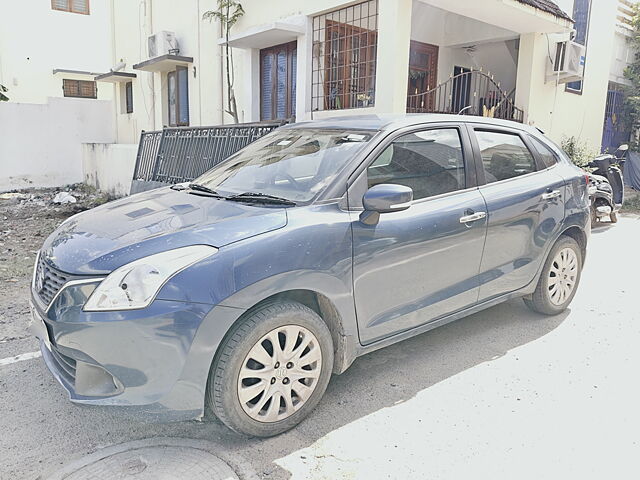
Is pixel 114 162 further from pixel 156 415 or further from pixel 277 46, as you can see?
pixel 156 415

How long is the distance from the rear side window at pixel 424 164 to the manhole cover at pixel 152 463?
1779 millimetres

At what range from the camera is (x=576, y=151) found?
11164 mm

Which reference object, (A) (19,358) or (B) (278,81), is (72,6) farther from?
(A) (19,358)

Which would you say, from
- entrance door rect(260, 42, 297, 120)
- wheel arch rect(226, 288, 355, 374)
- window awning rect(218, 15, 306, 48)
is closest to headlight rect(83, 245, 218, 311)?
wheel arch rect(226, 288, 355, 374)

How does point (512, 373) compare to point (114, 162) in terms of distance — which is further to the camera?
point (114, 162)

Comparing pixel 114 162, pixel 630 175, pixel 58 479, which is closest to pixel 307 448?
pixel 58 479

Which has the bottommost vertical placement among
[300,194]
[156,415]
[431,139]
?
[156,415]

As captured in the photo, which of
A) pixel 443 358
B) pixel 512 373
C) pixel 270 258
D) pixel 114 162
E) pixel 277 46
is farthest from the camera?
pixel 114 162

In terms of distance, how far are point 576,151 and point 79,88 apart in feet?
61.0

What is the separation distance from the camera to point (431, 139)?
357 cm

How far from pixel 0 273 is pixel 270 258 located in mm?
4705

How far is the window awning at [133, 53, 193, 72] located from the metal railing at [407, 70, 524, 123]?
549 centimetres

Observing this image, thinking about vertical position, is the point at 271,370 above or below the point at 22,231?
above

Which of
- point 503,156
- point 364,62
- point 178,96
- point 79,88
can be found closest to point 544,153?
point 503,156
